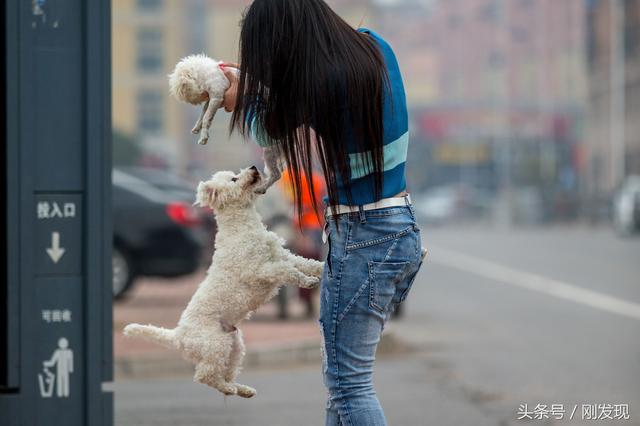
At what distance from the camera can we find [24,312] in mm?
4383

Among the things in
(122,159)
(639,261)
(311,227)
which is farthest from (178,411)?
(122,159)

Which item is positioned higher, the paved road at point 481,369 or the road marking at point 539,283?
the paved road at point 481,369

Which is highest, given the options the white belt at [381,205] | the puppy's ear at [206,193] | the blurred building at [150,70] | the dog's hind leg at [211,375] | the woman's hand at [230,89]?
the blurred building at [150,70]

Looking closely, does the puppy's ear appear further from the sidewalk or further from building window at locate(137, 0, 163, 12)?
building window at locate(137, 0, 163, 12)

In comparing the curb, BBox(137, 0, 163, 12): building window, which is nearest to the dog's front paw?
the curb

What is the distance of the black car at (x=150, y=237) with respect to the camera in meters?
13.6

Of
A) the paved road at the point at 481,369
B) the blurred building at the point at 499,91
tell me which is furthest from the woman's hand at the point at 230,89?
the blurred building at the point at 499,91

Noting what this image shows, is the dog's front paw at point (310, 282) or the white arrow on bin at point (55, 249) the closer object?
the dog's front paw at point (310, 282)

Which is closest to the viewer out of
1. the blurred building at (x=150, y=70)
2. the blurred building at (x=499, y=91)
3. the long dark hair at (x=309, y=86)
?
the long dark hair at (x=309, y=86)

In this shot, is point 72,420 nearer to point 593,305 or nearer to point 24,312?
point 24,312

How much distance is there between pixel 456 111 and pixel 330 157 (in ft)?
270

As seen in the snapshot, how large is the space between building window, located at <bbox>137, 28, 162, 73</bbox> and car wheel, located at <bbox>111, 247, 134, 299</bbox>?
55864 millimetres

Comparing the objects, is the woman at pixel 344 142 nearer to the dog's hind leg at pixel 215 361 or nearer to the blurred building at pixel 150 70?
the dog's hind leg at pixel 215 361

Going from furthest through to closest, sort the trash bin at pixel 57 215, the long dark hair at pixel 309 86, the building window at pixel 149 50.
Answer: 1. the building window at pixel 149 50
2. the trash bin at pixel 57 215
3. the long dark hair at pixel 309 86
